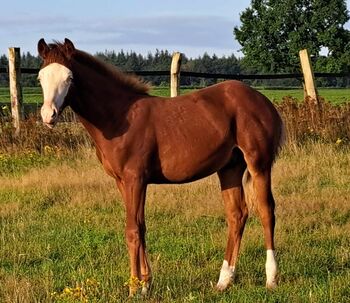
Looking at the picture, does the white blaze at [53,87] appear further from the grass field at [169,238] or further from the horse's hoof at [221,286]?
the horse's hoof at [221,286]

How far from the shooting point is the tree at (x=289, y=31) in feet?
189

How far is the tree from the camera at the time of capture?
189 feet

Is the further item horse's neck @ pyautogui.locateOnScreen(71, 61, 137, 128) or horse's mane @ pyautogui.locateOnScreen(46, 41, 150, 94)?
horse's neck @ pyautogui.locateOnScreen(71, 61, 137, 128)

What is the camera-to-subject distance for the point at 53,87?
4.54m

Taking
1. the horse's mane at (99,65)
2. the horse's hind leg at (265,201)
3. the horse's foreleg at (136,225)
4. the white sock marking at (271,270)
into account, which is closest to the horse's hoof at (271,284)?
the white sock marking at (271,270)

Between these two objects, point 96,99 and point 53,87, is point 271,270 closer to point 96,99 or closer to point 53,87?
point 96,99

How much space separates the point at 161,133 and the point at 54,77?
106cm

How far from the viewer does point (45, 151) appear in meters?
11.5

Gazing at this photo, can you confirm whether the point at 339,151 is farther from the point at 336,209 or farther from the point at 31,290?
the point at 31,290

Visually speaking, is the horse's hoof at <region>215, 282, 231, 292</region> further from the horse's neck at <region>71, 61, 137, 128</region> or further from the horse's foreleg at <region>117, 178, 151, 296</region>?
the horse's neck at <region>71, 61, 137, 128</region>

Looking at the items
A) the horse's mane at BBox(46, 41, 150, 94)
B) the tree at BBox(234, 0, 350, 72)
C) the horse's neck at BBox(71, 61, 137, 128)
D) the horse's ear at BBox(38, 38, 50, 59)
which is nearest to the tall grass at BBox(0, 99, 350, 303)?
the horse's neck at BBox(71, 61, 137, 128)

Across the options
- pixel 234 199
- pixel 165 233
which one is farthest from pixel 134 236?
pixel 165 233

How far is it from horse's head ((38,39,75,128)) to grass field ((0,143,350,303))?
133cm

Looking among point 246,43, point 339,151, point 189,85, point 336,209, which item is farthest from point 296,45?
point 336,209
